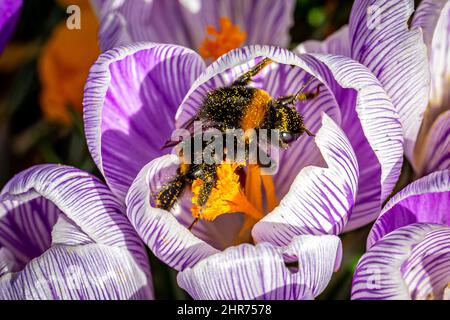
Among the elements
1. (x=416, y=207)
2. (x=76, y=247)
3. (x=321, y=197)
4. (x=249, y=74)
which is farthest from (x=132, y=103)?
(x=416, y=207)

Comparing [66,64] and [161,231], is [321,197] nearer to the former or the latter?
[161,231]

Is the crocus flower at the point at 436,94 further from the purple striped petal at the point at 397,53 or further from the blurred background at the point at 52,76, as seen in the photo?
the blurred background at the point at 52,76

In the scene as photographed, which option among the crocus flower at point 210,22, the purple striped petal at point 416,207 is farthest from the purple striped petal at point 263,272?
the crocus flower at point 210,22

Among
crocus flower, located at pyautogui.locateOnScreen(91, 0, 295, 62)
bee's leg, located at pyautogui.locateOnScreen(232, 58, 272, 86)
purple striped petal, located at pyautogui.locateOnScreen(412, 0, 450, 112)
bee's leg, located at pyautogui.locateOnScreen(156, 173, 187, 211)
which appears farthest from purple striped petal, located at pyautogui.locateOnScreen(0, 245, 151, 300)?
purple striped petal, located at pyautogui.locateOnScreen(412, 0, 450, 112)

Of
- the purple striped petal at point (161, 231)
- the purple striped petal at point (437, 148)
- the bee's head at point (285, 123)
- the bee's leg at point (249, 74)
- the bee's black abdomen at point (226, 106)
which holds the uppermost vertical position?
the bee's leg at point (249, 74)

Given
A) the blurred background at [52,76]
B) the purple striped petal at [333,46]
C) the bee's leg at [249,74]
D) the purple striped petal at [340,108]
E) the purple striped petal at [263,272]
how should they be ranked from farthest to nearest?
1. the blurred background at [52,76]
2. the purple striped petal at [333,46]
3. the bee's leg at [249,74]
4. the purple striped petal at [340,108]
5. the purple striped petal at [263,272]
